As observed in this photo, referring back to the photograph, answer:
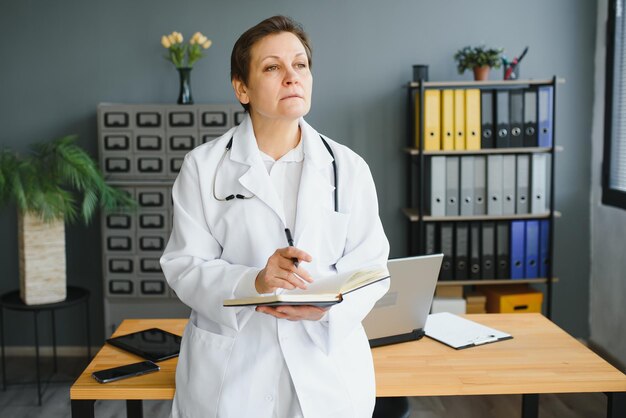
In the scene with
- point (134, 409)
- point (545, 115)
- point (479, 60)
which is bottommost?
point (134, 409)

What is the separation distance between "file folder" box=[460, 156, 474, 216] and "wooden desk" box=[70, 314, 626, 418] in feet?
6.25

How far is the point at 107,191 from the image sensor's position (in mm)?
4012

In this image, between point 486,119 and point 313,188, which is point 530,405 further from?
point 486,119

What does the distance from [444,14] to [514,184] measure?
3.82ft

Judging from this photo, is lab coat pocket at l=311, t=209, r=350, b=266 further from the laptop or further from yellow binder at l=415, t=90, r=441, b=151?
yellow binder at l=415, t=90, r=441, b=151

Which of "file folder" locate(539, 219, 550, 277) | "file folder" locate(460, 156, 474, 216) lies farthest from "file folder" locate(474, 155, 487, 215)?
"file folder" locate(539, 219, 550, 277)

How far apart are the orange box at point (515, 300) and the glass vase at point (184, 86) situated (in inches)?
85.4

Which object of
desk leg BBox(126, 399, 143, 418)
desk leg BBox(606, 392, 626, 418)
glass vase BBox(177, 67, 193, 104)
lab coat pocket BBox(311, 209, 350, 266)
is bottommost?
desk leg BBox(126, 399, 143, 418)

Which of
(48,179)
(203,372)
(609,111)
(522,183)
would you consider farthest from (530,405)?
(48,179)

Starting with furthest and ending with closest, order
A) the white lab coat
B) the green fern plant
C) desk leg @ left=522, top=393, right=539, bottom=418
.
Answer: the green fern plant, desk leg @ left=522, top=393, right=539, bottom=418, the white lab coat

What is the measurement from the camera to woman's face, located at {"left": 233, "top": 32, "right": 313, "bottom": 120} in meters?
1.71

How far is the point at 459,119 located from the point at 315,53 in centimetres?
102

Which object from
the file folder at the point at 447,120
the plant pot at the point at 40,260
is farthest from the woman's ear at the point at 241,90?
the file folder at the point at 447,120

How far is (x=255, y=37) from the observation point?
1.73 metres
